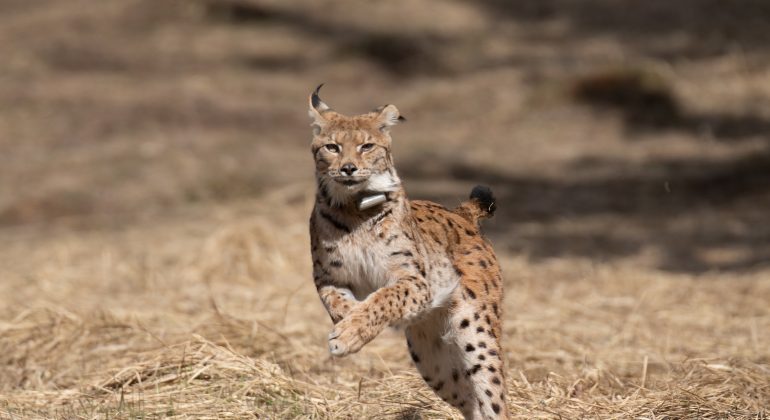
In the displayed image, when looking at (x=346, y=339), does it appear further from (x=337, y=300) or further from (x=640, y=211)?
(x=640, y=211)

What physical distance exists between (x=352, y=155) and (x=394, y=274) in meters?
0.59

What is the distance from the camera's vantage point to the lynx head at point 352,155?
5434 millimetres

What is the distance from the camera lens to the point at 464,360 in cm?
578

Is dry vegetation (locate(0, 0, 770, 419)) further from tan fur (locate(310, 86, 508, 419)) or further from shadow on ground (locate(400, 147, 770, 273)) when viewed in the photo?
tan fur (locate(310, 86, 508, 419))

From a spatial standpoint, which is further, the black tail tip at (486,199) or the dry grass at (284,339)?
the black tail tip at (486,199)

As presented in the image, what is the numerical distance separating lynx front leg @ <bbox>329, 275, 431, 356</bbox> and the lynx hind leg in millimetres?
→ 265

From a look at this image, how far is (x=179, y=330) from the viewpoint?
867cm

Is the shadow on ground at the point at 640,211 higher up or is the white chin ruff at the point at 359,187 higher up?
the white chin ruff at the point at 359,187

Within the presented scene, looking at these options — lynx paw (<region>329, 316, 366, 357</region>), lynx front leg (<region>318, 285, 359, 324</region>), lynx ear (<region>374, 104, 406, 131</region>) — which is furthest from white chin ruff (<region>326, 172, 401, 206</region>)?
lynx paw (<region>329, 316, 366, 357</region>)

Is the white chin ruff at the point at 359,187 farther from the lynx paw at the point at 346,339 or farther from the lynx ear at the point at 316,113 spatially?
the lynx paw at the point at 346,339

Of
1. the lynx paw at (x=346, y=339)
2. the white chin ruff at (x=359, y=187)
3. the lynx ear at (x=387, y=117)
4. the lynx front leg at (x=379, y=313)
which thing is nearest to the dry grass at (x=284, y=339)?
the lynx front leg at (x=379, y=313)

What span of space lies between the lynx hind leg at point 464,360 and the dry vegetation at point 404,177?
51 centimetres

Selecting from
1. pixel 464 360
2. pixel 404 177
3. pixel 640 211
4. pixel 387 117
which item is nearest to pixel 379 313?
pixel 464 360

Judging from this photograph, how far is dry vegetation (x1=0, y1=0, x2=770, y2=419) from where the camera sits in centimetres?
707
